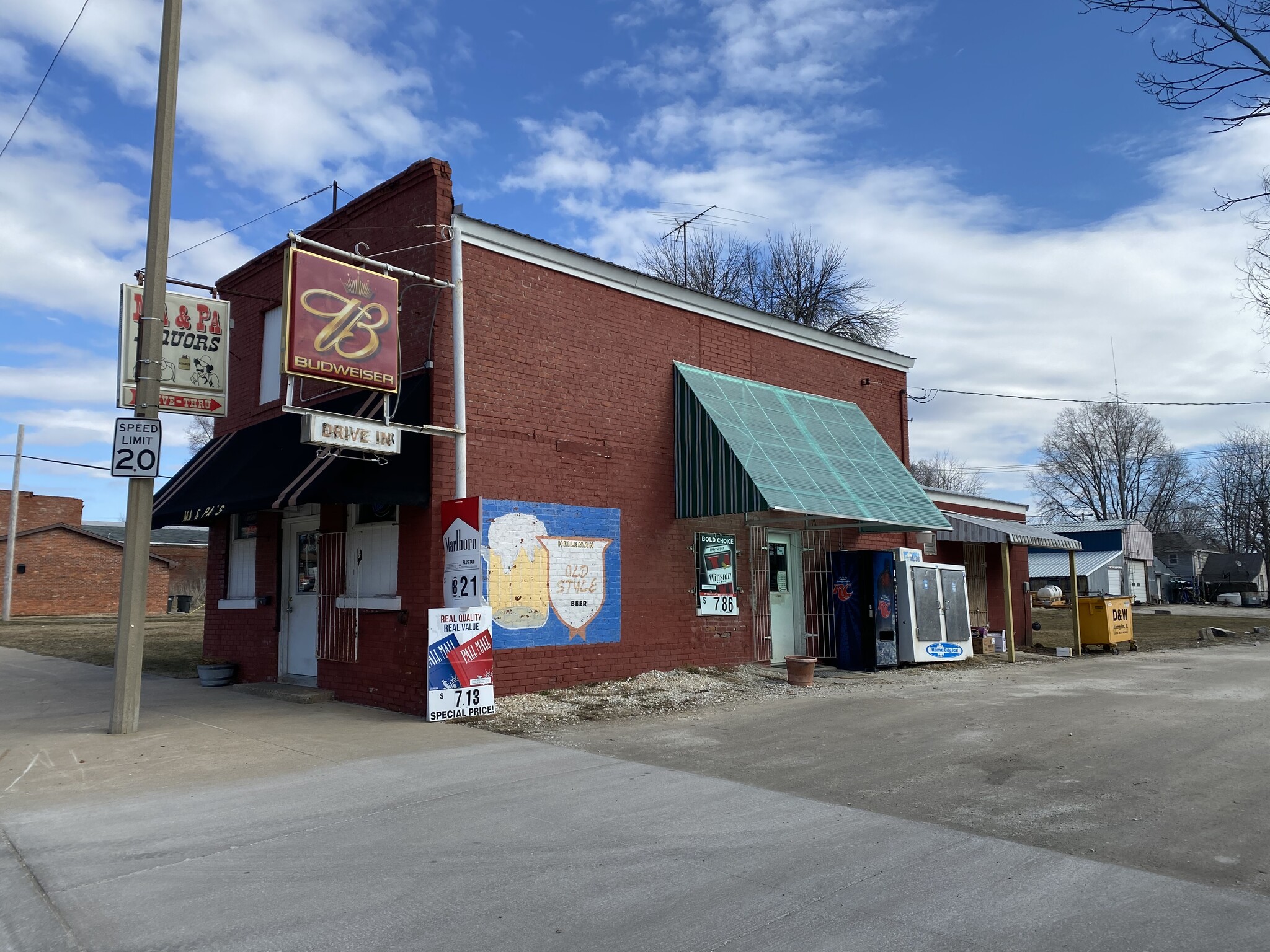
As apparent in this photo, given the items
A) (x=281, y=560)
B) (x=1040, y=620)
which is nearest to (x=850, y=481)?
(x=281, y=560)

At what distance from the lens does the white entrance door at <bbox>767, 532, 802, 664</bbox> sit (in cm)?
1505

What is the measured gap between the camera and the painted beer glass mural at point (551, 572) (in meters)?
11.0

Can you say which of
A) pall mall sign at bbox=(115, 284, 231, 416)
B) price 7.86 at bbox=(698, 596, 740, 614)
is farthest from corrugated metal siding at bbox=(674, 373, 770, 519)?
pall mall sign at bbox=(115, 284, 231, 416)

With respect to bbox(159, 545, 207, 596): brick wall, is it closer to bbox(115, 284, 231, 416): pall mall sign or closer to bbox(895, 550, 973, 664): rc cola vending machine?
bbox(115, 284, 231, 416): pall mall sign

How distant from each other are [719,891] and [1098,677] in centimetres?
1206

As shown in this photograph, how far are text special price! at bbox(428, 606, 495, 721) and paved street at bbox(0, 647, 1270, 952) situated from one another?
0.38 m

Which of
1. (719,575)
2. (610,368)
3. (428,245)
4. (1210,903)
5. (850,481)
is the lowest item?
(1210,903)

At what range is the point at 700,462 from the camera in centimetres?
1298

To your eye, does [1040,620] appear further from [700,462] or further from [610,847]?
[610,847]

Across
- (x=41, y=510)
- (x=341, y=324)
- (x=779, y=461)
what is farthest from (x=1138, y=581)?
(x=41, y=510)

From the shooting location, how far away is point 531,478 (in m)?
11.5

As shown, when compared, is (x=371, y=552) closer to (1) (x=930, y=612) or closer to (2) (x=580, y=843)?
(2) (x=580, y=843)

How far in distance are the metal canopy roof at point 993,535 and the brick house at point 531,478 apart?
3.13 m

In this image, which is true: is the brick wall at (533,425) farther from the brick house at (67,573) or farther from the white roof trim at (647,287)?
the brick house at (67,573)
